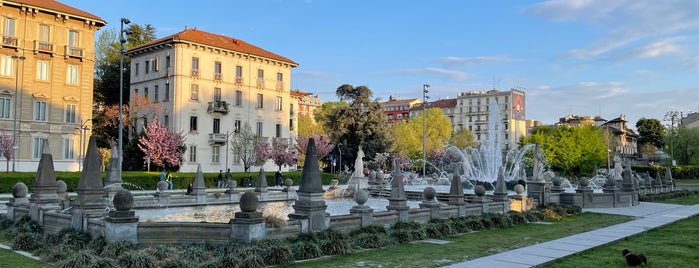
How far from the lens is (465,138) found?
327ft

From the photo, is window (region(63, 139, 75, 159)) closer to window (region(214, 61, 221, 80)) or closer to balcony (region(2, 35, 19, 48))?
balcony (region(2, 35, 19, 48))

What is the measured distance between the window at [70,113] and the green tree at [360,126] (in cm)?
3009

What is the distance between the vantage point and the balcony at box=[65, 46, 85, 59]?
46.2 m

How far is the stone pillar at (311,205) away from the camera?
43.6 ft

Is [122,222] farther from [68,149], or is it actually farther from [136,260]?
[68,149]

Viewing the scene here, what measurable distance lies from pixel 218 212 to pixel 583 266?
15.8 metres

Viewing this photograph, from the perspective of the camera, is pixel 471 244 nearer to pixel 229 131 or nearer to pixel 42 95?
pixel 42 95

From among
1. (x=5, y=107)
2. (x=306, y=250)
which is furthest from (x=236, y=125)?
(x=306, y=250)

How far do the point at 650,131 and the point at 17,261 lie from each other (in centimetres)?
14212

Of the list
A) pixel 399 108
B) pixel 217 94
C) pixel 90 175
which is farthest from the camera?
pixel 399 108

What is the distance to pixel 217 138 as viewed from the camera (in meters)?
57.4

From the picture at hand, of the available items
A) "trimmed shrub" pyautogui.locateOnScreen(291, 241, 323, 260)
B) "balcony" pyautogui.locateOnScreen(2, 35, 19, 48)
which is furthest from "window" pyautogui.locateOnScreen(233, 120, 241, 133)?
"trimmed shrub" pyautogui.locateOnScreen(291, 241, 323, 260)

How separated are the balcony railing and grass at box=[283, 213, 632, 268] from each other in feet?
137

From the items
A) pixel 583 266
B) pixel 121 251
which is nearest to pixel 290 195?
pixel 121 251
